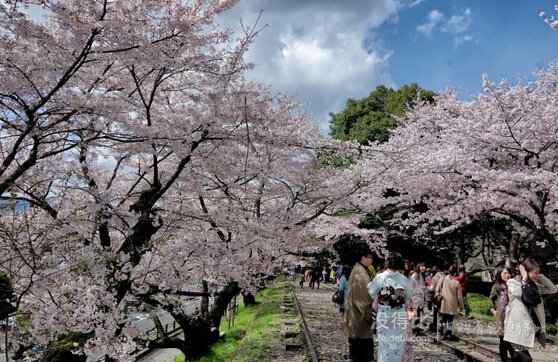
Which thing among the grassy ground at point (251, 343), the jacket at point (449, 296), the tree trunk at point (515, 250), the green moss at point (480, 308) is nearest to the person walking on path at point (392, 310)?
the grassy ground at point (251, 343)

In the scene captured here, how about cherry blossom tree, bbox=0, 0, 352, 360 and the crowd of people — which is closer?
cherry blossom tree, bbox=0, 0, 352, 360

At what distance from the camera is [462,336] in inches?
437

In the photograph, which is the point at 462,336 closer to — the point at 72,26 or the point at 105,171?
the point at 105,171

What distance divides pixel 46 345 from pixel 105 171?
210 inches

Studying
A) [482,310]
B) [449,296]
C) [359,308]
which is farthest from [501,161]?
[359,308]

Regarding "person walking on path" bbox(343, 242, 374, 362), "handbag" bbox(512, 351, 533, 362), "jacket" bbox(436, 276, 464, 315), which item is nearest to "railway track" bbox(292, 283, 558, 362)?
"jacket" bbox(436, 276, 464, 315)

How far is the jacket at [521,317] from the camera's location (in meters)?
5.86

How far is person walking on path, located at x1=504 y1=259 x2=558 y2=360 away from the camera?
5855 mm

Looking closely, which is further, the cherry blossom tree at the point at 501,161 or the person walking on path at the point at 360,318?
the cherry blossom tree at the point at 501,161

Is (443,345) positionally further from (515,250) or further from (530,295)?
(515,250)

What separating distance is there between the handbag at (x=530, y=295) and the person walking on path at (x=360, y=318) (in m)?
2.13

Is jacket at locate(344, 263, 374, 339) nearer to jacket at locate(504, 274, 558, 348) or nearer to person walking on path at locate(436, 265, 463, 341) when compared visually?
jacket at locate(504, 274, 558, 348)

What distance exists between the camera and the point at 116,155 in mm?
8414

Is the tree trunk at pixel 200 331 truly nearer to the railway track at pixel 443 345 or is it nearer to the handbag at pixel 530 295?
the railway track at pixel 443 345
